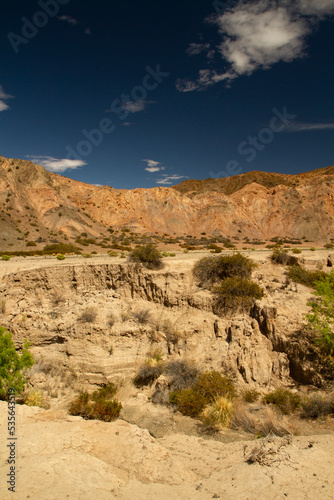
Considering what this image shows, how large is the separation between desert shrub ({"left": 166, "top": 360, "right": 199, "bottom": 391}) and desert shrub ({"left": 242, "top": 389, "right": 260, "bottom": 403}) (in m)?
1.76

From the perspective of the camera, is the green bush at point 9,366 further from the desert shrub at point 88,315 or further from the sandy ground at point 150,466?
the desert shrub at point 88,315

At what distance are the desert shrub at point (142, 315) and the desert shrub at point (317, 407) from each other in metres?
7.10

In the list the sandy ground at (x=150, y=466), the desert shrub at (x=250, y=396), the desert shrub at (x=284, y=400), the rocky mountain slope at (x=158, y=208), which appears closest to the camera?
the sandy ground at (x=150, y=466)

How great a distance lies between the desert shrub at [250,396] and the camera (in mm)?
9211

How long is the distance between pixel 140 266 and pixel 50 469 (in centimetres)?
1064

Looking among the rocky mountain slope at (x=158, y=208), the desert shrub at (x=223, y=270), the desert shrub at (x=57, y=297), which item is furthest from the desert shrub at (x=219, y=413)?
the rocky mountain slope at (x=158, y=208)

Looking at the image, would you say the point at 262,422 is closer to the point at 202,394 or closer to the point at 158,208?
the point at 202,394

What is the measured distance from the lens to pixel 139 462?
19.3ft

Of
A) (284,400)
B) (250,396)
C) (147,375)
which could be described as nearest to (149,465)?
(250,396)

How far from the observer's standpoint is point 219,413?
818cm

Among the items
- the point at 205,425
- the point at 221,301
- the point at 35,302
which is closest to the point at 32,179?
the point at 35,302

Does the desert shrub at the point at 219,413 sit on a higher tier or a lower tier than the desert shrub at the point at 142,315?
lower

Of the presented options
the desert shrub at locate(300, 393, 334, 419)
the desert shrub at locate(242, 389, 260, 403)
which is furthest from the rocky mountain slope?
the desert shrub at locate(300, 393, 334, 419)

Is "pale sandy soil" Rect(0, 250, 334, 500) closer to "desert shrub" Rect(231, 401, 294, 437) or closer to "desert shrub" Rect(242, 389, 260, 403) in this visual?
"desert shrub" Rect(231, 401, 294, 437)
